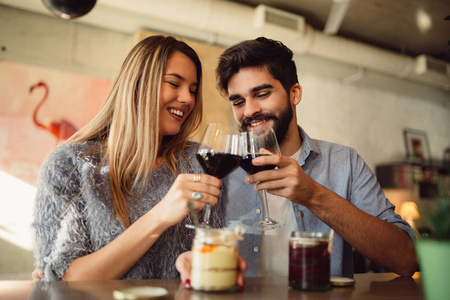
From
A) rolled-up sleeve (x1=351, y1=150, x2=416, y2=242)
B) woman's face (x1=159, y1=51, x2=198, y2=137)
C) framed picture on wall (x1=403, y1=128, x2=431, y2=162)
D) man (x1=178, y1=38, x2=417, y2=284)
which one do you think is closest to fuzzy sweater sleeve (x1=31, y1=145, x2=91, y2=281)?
woman's face (x1=159, y1=51, x2=198, y2=137)

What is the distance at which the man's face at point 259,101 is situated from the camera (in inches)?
73.8

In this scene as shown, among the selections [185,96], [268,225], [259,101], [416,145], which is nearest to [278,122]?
[259,101]

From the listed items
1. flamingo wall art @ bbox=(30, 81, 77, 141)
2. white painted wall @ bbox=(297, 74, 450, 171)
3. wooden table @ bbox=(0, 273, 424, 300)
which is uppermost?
white painted wall @ bbox=(297, 74, 450, 171)

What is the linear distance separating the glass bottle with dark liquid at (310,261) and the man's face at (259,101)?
40.3 inches

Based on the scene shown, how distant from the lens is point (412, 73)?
17.0 feet

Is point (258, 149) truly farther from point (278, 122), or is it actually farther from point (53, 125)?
point (53, 125)

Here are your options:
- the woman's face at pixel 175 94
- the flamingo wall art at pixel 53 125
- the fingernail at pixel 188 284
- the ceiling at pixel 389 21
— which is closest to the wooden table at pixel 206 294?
the fingernail at pixel 188 284

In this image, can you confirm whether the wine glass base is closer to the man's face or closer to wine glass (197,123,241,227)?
wine glass (197,123,241,227)

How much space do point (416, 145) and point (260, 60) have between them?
5487mm

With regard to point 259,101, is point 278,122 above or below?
below

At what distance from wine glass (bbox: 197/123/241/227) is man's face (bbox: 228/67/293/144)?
81 cm

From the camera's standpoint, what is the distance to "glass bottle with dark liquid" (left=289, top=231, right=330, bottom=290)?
2.84 ft

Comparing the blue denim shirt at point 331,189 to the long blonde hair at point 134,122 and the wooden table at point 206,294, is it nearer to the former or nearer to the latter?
the long blonde hair at point 134,122

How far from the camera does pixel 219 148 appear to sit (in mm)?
1023
